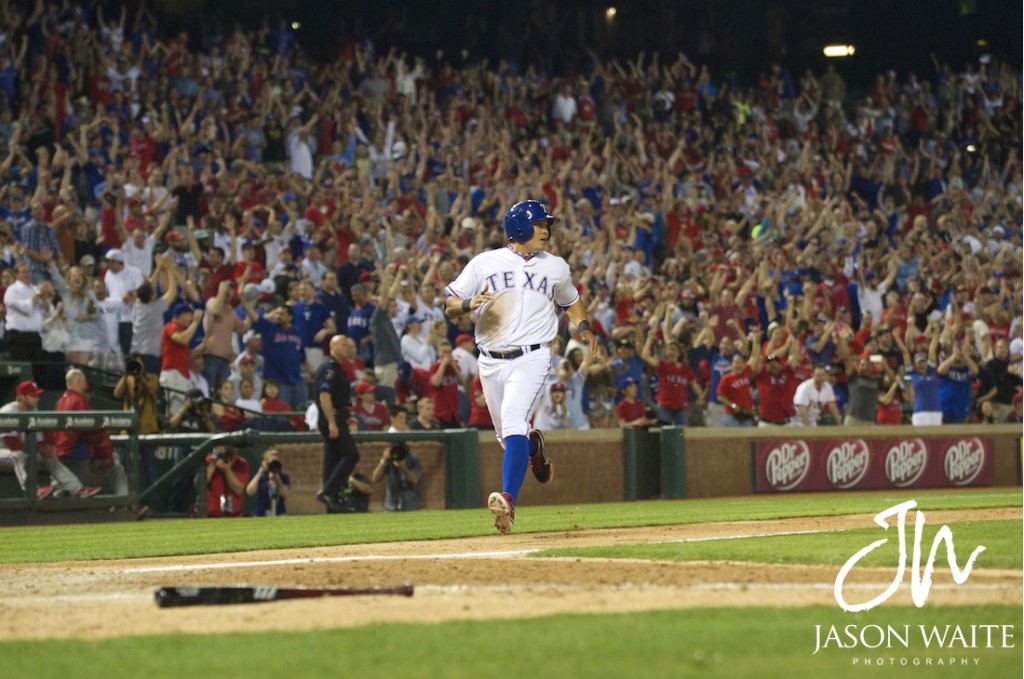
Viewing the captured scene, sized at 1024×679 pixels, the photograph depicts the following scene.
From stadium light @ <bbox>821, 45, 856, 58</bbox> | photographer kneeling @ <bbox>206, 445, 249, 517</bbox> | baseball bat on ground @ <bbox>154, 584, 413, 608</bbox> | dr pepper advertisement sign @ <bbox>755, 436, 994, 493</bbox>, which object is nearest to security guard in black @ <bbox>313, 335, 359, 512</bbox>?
photographer kneeling @ <bbox>206, 445, 249, 517</bbox>

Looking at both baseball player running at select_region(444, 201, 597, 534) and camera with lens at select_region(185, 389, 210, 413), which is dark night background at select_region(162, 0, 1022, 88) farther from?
baseball player running at select_region(444, 201, 597, 534)

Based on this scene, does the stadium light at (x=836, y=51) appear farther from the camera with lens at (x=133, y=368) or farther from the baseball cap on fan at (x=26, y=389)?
the baseball cap on fan at (x=26, y=389)

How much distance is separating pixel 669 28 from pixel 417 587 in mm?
29191

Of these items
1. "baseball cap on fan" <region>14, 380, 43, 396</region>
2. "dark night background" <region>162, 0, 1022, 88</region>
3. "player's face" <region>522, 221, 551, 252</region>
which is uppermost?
"dark night background" <region>162, 0, 1022, 88</region>

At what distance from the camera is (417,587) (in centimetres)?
637

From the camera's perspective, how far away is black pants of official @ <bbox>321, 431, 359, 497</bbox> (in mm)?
13984

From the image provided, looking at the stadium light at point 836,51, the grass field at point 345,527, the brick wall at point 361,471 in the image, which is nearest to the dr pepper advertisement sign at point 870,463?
the grass field at point 345,527

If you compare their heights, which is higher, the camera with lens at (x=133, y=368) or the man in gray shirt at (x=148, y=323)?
the man in gray shirt at (x=148, y=323)

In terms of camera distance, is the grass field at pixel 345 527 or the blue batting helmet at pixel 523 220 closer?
the blue batting helmet at pixel 523 220

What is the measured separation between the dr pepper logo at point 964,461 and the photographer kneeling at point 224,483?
1017 cm

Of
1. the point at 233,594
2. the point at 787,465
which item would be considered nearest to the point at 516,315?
the point at 233,594

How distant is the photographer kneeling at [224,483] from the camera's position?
48.3ft

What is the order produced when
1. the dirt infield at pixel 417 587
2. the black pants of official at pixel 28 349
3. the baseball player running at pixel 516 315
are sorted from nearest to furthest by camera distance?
1. the dirt infield at pixel 417 587
2. the baseball player running at pixel 516 315
3. the black pants of official at pixel 28 349

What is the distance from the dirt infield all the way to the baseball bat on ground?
0.18ft
